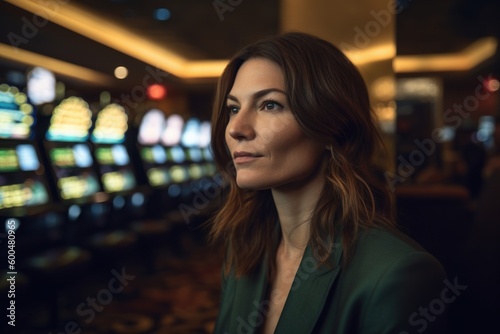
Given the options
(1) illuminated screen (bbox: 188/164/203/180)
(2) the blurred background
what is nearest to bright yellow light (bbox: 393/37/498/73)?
(2) the blurred background

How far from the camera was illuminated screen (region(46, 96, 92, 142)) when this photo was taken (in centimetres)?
399

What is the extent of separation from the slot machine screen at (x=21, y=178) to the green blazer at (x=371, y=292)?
255cm

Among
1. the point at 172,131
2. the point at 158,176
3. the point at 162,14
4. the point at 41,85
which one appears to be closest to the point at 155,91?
the point at 162,14

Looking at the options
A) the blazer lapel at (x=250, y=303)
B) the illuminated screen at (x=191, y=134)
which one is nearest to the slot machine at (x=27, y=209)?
the blazer lapel at (x=250, y=303)

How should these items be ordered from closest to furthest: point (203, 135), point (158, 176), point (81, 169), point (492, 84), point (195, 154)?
1. point (492, 84)
2. point (81, 169)
3. point (158, 176)
4. point (195, 154)
5. point (203, 135)

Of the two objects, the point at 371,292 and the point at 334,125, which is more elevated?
the point at 334,125

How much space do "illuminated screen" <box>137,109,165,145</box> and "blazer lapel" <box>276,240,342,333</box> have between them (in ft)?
15.9

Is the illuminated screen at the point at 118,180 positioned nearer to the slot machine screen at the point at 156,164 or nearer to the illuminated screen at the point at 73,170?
the illuminated screen at the point at 73,170

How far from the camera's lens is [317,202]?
1210mm

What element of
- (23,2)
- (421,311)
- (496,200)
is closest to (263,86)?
(421,311)

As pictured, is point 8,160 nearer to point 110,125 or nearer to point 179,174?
point 110,125

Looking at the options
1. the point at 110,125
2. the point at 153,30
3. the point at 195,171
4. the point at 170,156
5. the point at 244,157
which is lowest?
the point at 195,171

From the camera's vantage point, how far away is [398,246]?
1009mm

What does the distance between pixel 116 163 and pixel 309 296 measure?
4189 millimetres
